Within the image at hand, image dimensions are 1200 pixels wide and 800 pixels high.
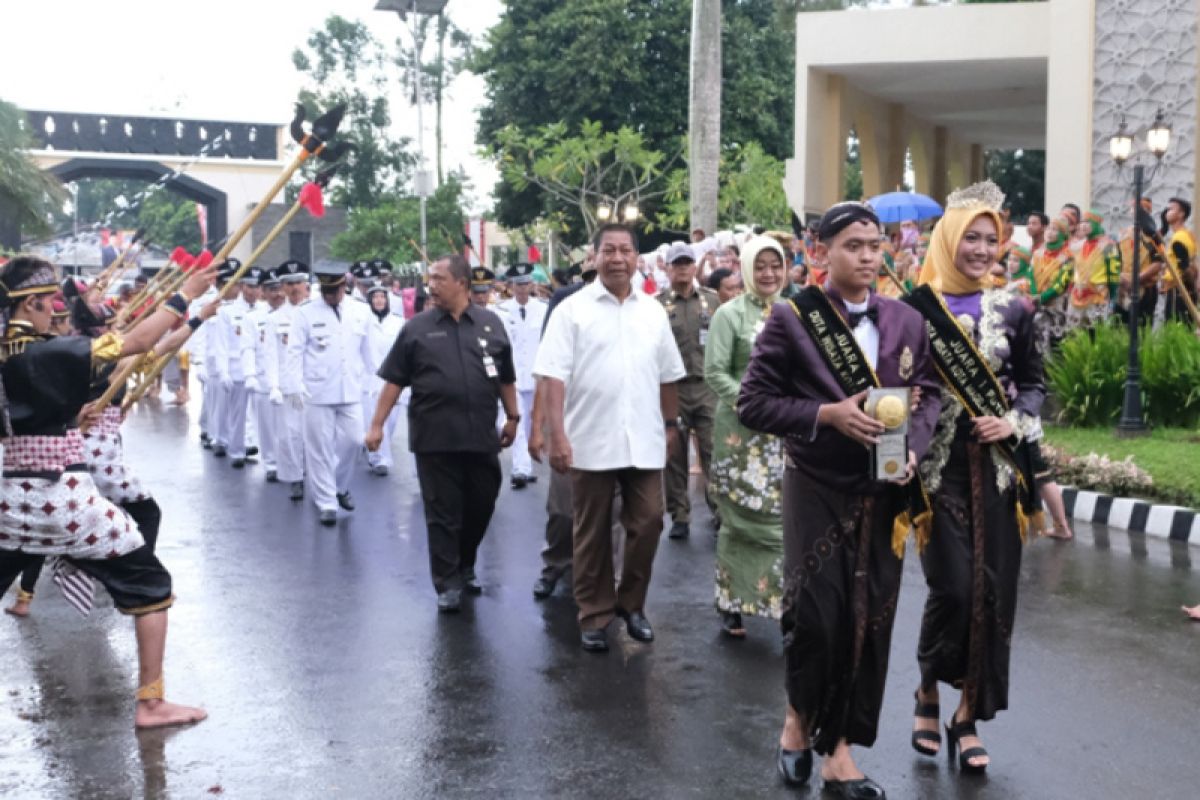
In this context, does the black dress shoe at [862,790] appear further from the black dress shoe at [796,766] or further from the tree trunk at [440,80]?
the tree trunk at [440,80]

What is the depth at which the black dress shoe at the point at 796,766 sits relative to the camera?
509 cm

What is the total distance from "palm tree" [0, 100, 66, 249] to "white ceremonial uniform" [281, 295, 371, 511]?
16956 millimetres

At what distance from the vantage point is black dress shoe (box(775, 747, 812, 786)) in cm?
509

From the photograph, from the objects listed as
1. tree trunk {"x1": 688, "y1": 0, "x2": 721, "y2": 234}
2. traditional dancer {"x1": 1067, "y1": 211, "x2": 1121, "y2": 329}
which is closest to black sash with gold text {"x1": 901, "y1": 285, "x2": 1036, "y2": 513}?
traditional dancer {"x1": 1067, "y1": 211, "x2": 1121, "y2": 329}

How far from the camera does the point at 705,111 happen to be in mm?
20109

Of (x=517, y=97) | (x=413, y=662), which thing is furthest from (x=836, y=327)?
(x=517, y=97)

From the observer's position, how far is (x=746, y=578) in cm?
723

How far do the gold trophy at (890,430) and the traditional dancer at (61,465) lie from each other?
8.58 feet

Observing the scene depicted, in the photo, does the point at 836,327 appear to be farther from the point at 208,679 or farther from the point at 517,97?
the point at 517,97

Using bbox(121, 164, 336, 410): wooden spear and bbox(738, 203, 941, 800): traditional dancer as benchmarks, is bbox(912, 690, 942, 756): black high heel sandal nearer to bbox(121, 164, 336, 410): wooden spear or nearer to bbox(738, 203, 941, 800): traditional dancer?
bbox(738, 203, 941, 800): traditional dancer

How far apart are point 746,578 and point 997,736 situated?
1771mm

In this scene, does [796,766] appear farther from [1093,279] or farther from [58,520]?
[1093,279]

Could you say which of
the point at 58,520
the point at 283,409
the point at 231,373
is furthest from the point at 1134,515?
the point at 231,373

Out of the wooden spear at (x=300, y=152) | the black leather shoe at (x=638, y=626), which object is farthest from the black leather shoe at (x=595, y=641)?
the wooden spear at (x=300, y=152)
